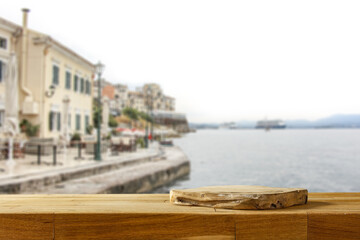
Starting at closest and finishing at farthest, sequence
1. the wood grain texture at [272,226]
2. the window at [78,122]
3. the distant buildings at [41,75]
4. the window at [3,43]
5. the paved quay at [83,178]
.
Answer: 1. the wood grain texture at [272,226]
2. the paved quay at [83,178]
3. the window at [3,43]
4. the distant buildings at [41,75]
5. the window at [78,122]

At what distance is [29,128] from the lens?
14.0m

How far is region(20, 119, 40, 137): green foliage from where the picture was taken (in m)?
13.9

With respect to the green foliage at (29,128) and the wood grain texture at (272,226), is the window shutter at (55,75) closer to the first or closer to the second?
the green foliage at (29,128)

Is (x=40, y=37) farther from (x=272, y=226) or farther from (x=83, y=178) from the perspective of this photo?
(x=272, y=226)

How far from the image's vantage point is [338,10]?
8.35 meters

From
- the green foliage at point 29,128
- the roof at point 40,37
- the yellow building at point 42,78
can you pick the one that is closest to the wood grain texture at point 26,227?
the yellow building at point 42,78

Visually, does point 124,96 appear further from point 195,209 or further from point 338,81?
point 195,209

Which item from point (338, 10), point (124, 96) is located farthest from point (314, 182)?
point (124, 96)

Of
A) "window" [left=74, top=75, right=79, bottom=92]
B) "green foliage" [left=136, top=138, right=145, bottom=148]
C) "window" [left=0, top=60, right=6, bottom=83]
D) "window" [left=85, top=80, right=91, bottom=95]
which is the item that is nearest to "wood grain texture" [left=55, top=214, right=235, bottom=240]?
"window" [left=0, top=60, right=6, bottom=83]

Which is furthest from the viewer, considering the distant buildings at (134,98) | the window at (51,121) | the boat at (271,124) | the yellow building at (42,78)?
the boat at (271,124)

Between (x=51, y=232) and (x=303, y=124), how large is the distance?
11717 cm

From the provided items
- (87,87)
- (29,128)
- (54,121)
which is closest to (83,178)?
(29,128)

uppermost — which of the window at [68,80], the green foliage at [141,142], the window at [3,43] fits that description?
the window at [3,43]

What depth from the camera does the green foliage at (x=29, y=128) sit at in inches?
548
